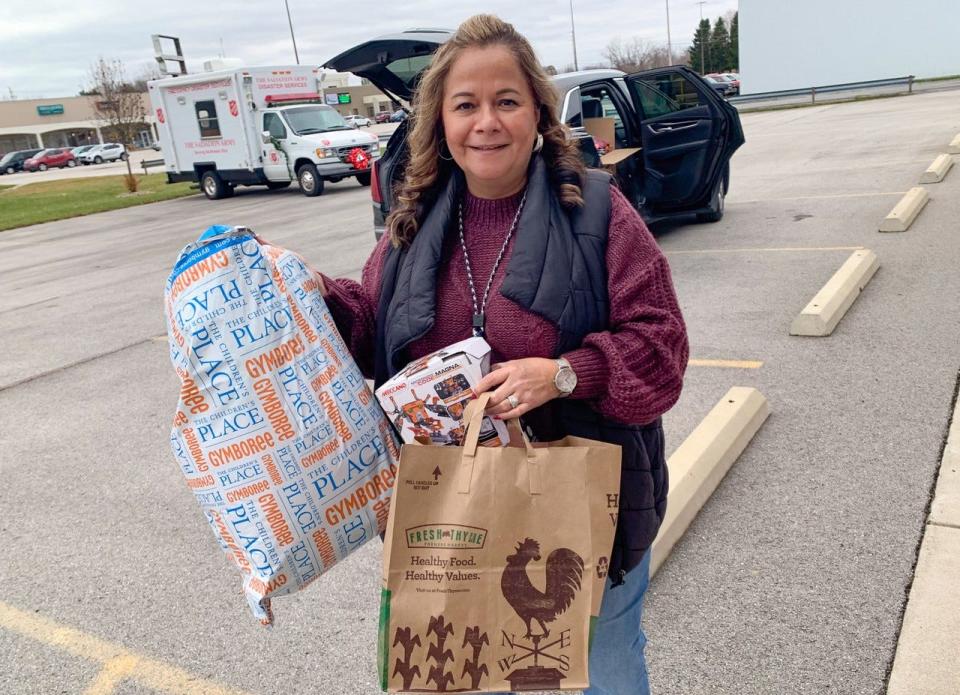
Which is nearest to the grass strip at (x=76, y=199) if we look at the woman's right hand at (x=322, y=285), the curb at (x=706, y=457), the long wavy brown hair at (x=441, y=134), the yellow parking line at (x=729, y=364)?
the yellow parking line at (x=729, y=364)

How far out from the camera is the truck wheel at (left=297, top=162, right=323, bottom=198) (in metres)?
18.1

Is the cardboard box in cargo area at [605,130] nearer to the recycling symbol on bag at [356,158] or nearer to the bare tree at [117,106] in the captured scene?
the recycling symbol on bag at [356,158]

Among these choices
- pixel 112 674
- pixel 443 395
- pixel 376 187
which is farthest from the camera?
pixel 376 187

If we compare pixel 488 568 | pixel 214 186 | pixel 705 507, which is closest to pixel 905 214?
pixel 705 507

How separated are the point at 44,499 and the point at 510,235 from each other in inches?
139

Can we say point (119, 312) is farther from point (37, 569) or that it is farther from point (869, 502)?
point (869, 502)

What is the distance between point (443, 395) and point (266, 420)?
354mm

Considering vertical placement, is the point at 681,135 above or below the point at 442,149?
below

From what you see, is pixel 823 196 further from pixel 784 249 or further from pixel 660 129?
pixel 660 129

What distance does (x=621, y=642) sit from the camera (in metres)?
1.87

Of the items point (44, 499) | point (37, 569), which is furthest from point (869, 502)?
point (44, 499)

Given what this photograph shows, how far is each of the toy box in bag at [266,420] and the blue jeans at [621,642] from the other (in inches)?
24.3

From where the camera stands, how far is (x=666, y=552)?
2.97m

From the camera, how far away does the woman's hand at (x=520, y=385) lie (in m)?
1.49
